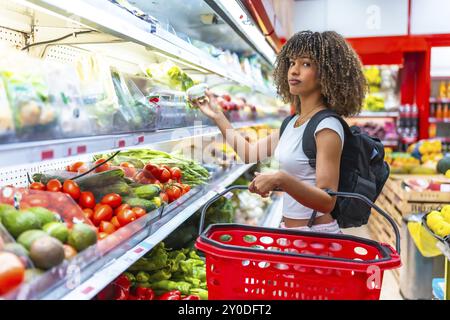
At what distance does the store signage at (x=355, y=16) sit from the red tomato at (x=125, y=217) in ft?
17.3

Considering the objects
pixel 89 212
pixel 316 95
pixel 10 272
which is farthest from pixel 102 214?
pixel 316 95

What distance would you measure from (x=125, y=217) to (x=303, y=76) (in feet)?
3.01

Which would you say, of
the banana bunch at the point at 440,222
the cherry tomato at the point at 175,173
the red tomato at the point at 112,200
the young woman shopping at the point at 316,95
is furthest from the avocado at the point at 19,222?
the banana bunch at the point at 440,222

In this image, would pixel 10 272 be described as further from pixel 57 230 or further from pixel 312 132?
pixel 312 132

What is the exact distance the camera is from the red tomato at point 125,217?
176 centimetres

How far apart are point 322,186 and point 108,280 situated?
81 centimetres

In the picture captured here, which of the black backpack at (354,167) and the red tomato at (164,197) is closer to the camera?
the black backpack at (354,167)

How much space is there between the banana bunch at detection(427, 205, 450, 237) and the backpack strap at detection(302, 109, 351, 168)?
33.7 inches

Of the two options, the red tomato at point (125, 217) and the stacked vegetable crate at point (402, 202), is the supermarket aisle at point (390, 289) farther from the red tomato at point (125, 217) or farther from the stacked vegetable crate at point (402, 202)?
the red tomato at point (125, 217)

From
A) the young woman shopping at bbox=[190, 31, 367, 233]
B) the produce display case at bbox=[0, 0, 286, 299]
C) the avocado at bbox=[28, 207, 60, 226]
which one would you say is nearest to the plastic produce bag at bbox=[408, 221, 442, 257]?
the produce display case at bbox=[0, 0, 286, 299]

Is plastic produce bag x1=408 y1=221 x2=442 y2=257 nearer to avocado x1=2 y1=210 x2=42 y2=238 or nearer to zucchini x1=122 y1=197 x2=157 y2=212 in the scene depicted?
zucchini x1=122 y1=197 x2=157 y2=212

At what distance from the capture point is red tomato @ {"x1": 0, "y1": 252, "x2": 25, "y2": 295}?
1074mm

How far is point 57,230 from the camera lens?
1.37 meters
